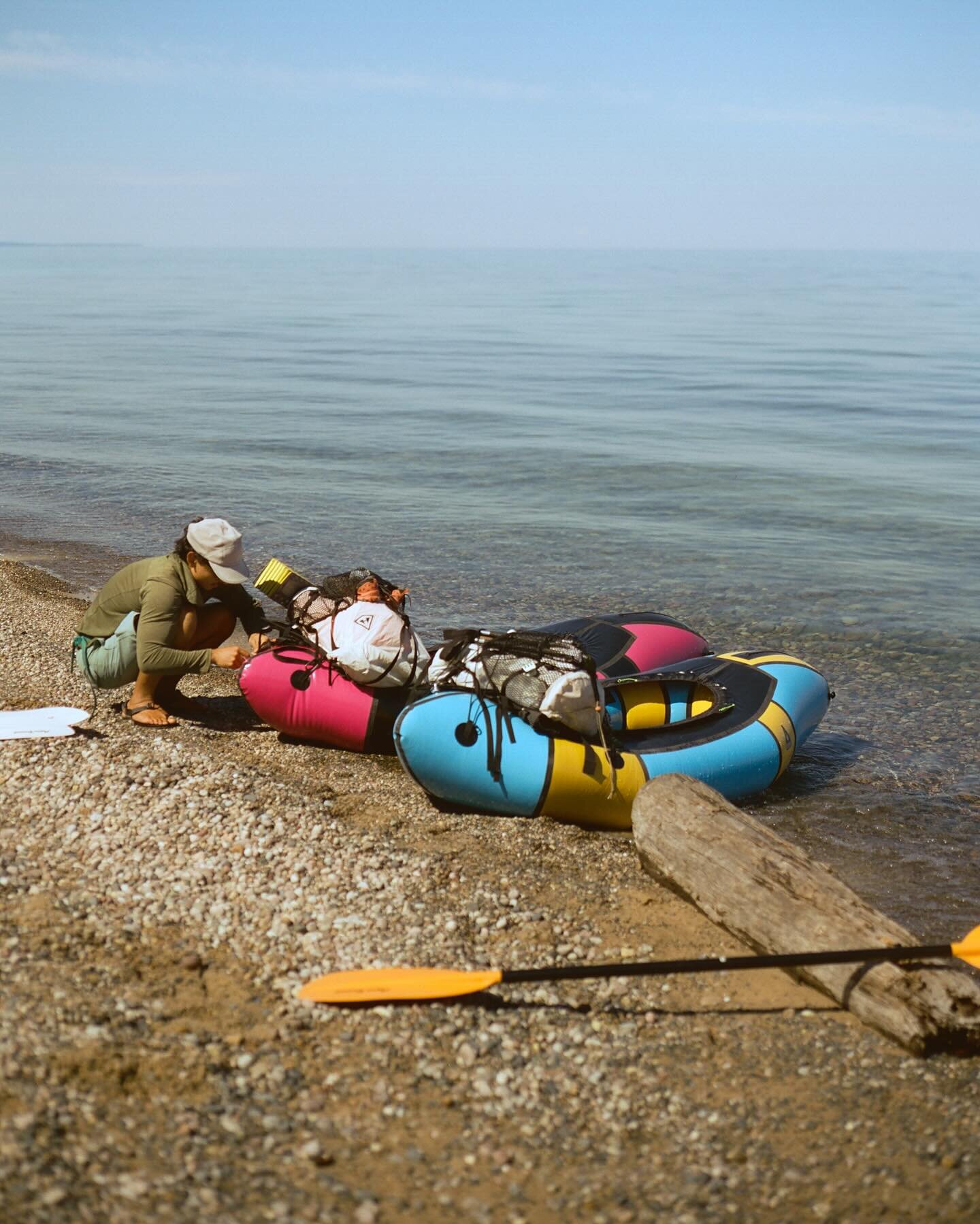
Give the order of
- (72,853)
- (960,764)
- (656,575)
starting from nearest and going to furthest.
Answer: (72,853) < (960,764) < (656,575)

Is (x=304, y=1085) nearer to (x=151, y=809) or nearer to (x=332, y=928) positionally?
(x=332, y=928)

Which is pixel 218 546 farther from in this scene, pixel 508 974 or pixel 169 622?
pixel 508 974

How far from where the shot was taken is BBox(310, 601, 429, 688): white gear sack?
23.3 ft

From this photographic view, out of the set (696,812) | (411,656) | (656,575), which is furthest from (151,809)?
(656,575)

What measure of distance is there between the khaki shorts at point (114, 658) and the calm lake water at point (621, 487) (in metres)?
4.14

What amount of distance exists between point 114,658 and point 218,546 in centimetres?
103

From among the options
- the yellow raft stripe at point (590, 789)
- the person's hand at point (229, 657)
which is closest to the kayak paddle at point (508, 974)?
the yellow raft stripe at point (590, 789)

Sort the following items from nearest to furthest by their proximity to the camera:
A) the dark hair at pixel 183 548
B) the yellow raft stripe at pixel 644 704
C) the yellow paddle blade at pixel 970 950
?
the yellow paddle blade at pixel 970 950 → the dark hair at pixel 183 548 → the yellow raft stripe at pixel 644 704

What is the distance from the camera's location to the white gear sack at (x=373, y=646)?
7098 millimetres

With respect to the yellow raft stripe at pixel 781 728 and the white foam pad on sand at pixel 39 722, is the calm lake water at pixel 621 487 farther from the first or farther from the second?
the white foam pad on sand at pixel 39 722

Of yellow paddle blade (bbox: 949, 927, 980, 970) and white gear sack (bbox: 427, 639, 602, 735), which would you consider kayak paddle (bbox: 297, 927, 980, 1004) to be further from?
white gear sack (bbox: 427, 639, 602, 735)

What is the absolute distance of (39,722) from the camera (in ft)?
22.7

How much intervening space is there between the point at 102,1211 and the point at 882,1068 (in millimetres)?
2822

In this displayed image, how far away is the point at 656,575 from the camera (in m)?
13.4
